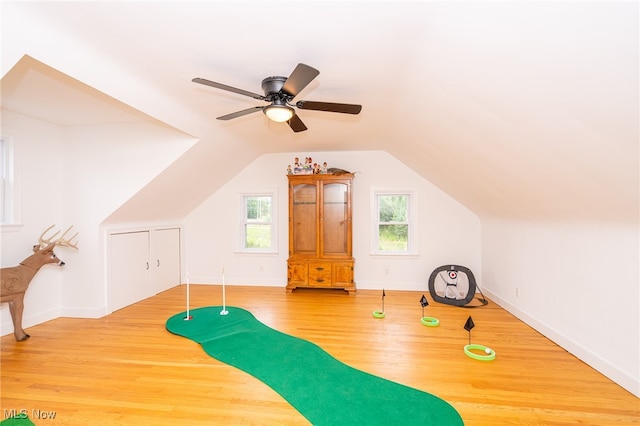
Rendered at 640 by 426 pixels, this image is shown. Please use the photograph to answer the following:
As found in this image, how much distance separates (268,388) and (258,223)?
11.5 feet

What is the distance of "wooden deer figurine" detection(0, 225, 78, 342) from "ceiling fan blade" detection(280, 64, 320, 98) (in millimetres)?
3444

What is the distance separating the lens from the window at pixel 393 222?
17.1 ft

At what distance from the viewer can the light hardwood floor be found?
2010 mm

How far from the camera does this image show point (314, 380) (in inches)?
94.3

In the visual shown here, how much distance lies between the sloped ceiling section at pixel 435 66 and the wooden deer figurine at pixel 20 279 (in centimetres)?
163

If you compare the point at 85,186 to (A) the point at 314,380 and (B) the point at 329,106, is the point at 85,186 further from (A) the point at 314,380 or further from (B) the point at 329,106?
(A) the point at 314,380

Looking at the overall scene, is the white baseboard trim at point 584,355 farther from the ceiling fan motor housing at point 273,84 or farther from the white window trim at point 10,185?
the white window trim at point 10,185

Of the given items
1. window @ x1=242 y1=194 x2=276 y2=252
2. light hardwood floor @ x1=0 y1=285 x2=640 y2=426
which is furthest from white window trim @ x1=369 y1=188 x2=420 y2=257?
window @ x1=242 y1=194 x2=276 y2=252

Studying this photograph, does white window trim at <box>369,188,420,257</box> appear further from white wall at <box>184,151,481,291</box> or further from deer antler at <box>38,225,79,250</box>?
deer antler at <box>38,225,79,250</box>

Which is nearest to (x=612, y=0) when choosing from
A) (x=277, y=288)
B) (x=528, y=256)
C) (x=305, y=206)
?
(x=528, y=256)

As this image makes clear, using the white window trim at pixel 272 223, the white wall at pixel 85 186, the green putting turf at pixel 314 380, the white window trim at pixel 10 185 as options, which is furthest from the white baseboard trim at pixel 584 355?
the white window trim at pixel 10 185

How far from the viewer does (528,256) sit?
3598 mm

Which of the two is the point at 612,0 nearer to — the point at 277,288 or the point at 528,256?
the point at 528,256

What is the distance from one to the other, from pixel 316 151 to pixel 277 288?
2629mm
